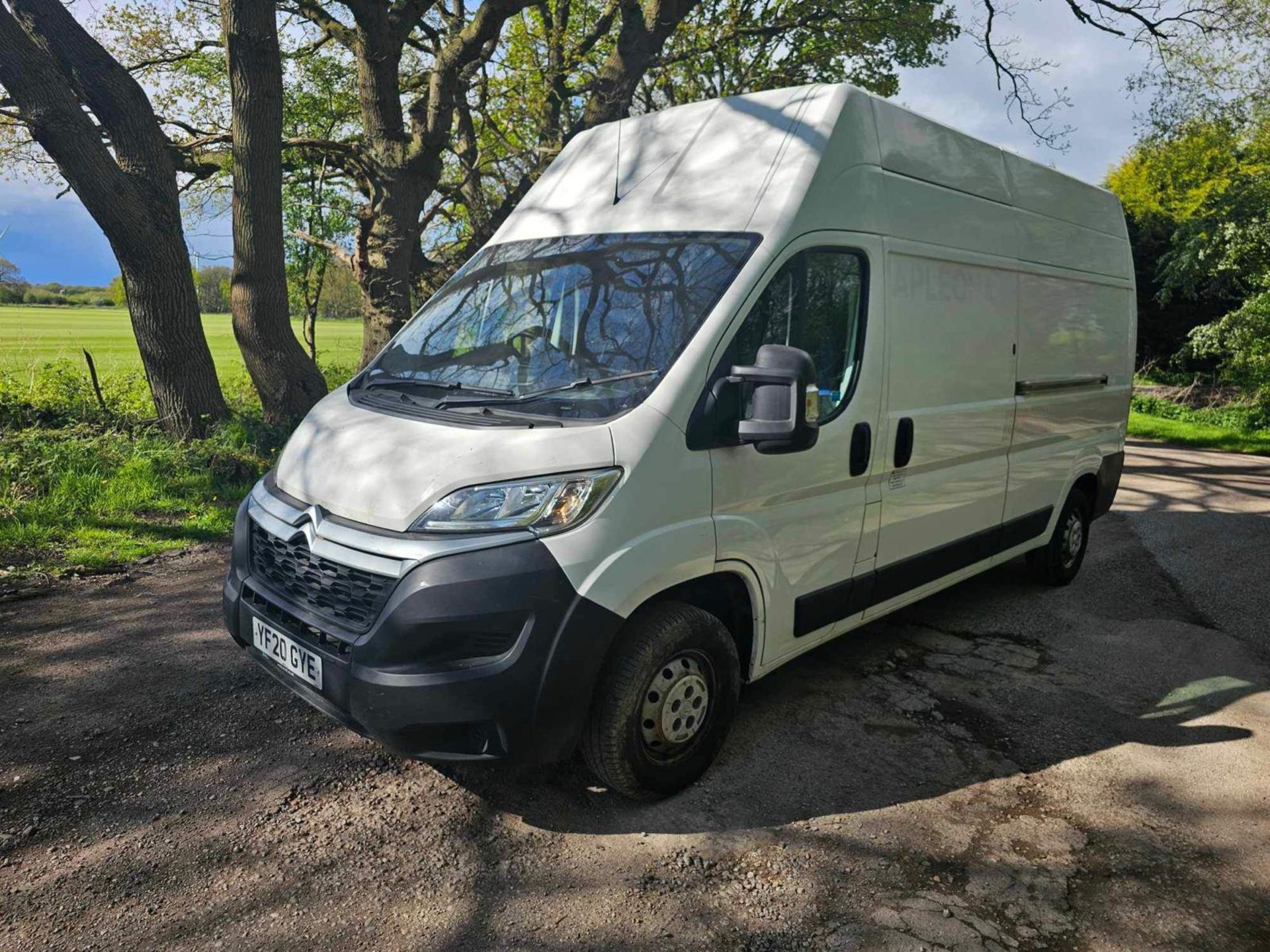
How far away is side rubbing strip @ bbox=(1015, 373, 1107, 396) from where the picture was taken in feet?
16.2

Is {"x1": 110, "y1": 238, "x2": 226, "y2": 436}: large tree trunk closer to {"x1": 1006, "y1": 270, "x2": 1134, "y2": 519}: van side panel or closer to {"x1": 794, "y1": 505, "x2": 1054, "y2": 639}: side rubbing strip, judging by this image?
{"x1": 794, "y1": 505, "x2": 1054, "y2": 639}: side rubbing strip

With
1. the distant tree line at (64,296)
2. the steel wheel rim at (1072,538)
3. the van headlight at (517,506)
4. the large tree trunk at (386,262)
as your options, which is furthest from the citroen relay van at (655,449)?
the distant tree line at (64,296)

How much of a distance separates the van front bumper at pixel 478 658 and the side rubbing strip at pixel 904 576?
1.20 m

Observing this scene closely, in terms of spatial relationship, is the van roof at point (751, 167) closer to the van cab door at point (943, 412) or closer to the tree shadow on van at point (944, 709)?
the van cab door at point (943, 412)

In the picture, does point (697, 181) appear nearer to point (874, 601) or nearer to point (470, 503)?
point (470, 503)

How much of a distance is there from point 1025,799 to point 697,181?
2.76 metres

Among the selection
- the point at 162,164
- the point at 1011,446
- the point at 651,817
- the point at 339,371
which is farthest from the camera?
the point at 339,371

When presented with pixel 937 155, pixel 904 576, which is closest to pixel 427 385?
pixel 904 576

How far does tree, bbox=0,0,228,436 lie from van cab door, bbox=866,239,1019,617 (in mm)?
6627

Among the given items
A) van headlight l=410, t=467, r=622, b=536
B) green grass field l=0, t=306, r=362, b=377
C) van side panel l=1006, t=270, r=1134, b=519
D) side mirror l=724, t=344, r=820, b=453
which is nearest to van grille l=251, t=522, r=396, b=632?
van headlight l=410, t=467, r=622, b=536

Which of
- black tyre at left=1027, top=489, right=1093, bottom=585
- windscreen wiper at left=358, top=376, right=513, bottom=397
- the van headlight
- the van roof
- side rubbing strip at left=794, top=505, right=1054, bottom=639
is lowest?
black tyre at left=1027, top=489, right=1093, bottom=585

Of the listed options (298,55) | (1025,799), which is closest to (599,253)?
(1025,799)

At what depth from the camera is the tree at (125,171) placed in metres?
7.13

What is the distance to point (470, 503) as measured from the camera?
2.77 m
